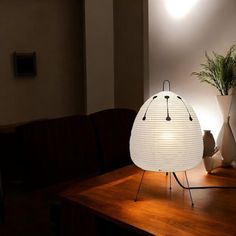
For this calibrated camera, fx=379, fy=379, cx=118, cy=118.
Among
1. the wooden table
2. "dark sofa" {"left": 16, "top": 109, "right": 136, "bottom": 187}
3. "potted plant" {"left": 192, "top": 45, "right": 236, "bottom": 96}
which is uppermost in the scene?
"potted plant" {"left": 192, "top": 45, "right": 236, "bottom": 96}

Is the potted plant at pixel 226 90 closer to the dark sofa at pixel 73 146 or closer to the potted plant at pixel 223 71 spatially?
the potted plant at pixel 223 71

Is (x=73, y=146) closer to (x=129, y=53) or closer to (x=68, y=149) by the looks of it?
(x=68, y=149)

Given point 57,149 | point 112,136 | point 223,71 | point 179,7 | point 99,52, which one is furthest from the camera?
point 99,52

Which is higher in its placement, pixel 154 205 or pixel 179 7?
pixel 179 7

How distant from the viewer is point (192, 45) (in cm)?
204

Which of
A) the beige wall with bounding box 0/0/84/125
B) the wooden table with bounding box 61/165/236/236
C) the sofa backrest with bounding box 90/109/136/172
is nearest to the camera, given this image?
the wooden table with bounding box 61/165/236/236

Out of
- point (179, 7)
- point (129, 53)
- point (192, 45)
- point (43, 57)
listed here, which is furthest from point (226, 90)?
point (43, 57)

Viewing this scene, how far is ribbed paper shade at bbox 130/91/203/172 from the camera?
137 centimetres

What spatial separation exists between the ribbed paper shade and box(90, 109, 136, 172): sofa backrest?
2.50 feet

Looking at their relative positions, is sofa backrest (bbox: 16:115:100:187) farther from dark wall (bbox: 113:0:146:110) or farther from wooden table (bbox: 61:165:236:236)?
dark wall (bbox: 113:0:146:110)

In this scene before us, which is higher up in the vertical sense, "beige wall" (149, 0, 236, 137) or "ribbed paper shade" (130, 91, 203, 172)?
"beige wall" (149, 0, 236, 137)

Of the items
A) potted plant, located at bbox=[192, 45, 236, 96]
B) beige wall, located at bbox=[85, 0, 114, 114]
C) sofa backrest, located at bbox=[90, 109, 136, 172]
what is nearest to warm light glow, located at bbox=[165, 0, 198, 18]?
potted plant, located at bbox=[192, 45, 236, 96]

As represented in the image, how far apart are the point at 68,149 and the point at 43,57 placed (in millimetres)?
2055

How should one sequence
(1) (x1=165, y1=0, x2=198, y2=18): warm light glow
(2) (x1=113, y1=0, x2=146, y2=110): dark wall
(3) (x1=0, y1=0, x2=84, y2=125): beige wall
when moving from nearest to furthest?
(1) (x1=165, y1=0, x2=198, y2=18): warm light glow < (2) (x1=113, y1=0, x2=146, y2=110): dark wall < (3) (x1=0, y1=0, x2=84, y2=125): beige wall
